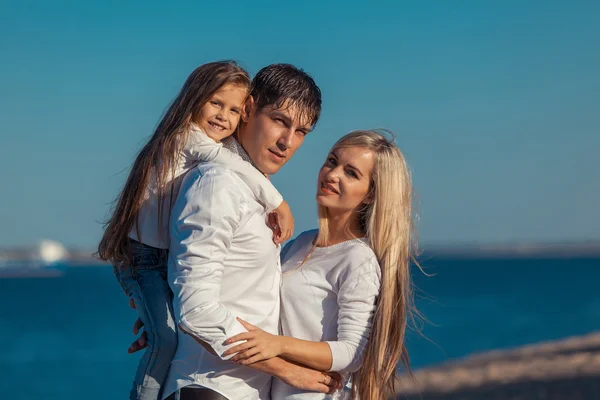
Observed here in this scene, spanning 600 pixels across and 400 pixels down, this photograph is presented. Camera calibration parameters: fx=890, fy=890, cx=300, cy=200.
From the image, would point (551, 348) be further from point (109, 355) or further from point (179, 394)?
point (109, 355)

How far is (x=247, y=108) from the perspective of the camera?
4148mm

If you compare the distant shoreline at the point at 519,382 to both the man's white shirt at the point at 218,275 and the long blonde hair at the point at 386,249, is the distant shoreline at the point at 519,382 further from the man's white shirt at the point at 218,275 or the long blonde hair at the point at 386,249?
the man's white shirt at the point at 218,275

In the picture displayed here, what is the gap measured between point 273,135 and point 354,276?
74 cm

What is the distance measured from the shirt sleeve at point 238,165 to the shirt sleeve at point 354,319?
0.52m

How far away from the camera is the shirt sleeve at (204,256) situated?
11.4ft

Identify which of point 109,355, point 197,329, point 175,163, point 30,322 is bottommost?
point 30,322

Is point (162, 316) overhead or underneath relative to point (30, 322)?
overhead

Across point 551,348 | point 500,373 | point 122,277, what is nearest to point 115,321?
point 551,348

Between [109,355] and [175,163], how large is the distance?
50156mm

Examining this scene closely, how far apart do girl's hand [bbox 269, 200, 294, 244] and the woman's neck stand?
0.49 meters

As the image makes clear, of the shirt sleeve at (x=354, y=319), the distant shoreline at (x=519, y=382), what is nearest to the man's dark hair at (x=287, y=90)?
the shirt sleeve at (x=354, y=319)

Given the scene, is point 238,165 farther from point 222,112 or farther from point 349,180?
point 349,180

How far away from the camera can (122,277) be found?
4.28 metres

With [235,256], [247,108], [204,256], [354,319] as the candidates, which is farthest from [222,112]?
[354,319]
